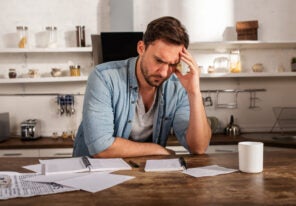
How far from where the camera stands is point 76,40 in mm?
3869

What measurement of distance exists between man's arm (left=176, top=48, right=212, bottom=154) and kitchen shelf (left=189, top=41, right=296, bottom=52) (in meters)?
1.98

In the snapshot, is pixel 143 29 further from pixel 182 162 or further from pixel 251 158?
pixel 251 158

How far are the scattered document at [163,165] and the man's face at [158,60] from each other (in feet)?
1.46

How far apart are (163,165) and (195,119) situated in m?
0.44

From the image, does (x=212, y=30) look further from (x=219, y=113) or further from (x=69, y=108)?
(x=69, y=108)

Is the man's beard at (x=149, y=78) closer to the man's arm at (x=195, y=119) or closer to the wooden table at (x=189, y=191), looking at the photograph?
the man's arm at (x=195, y=119)

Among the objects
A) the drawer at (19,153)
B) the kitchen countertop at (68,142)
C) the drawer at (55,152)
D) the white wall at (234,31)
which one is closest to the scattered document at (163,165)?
the kitchen countertop at (68,142)

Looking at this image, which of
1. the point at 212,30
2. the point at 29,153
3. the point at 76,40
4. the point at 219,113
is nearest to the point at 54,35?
the point at 76,40

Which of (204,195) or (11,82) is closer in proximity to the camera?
(204,195)

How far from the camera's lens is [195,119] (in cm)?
180

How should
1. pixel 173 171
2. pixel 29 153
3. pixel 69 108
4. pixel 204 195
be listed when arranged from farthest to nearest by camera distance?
pixel 69 108 < pixel 29 153 < pixel 173 171 < pixel 204 195

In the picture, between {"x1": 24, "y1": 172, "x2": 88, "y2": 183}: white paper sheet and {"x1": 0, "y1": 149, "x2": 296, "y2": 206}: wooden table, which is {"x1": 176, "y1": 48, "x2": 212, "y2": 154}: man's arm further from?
{"x1": 24, "y1": 172, "x2": 88, "y2": 183}: white paper sheet

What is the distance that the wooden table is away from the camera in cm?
103

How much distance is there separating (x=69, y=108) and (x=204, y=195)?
3.01 metres
